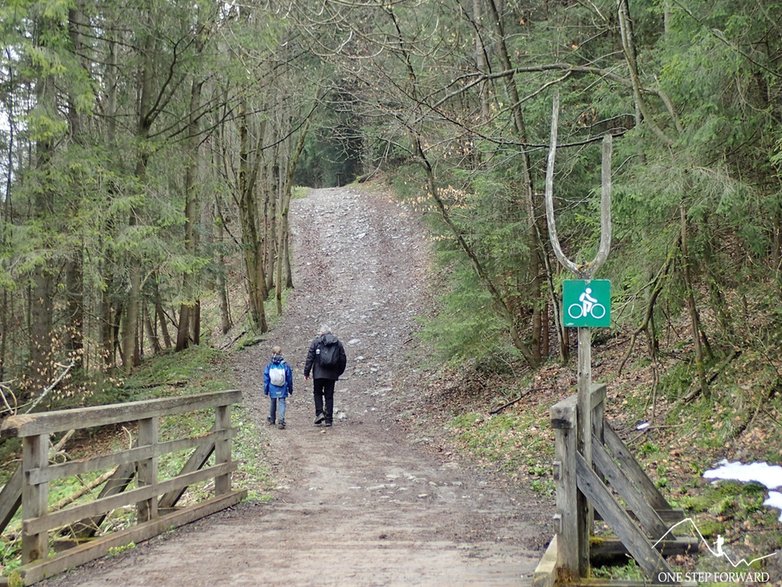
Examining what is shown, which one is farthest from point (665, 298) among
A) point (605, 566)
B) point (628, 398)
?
point (605, 566)

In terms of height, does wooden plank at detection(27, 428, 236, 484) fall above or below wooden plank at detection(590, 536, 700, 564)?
above

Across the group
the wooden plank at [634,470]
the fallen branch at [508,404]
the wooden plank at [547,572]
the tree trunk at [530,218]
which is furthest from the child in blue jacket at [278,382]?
the wooden plank at [547,572]

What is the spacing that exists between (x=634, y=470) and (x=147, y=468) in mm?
4447

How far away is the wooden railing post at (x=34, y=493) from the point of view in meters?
5.37

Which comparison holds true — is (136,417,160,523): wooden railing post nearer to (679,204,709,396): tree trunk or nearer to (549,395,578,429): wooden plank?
(549,395,578,429): wooden plank

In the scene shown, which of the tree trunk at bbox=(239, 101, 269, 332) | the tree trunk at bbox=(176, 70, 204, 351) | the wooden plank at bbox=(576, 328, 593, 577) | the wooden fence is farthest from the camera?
the tree trunk at bbox=(239, 101, 269, 332)

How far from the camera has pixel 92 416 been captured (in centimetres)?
589

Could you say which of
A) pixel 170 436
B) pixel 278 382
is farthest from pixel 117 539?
pixel 170 436

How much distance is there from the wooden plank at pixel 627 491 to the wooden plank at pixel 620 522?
1.97 feet

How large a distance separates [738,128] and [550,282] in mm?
5863

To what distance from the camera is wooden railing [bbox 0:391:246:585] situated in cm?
538

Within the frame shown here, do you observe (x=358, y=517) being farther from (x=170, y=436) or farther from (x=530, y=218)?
(x=170, y=436)

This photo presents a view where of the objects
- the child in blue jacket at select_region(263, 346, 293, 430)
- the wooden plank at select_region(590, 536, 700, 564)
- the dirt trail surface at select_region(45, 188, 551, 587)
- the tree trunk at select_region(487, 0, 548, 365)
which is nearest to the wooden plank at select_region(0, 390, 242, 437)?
the dirt trail surface at select_region(45, 188, 551, 587)

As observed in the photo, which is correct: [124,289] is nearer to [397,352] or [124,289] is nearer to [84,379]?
[84,379]
